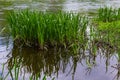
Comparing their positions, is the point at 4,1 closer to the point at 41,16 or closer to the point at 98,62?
the point at 41,16

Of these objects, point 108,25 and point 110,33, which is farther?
point 108,25

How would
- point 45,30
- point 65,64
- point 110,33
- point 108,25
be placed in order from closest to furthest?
point 65,64 → point 45,30 → point 110,33 → point 108,25

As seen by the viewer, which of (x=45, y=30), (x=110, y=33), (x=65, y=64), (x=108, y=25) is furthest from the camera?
(x=108, y=25)

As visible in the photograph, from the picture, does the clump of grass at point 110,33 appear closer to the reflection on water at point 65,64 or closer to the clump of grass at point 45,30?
the reflection on water at point 65,64

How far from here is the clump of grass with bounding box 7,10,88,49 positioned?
6570 mm

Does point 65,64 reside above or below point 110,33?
below

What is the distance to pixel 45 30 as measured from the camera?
658 cm

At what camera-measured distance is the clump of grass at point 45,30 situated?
21.6 ft

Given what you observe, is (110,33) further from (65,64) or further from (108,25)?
(65,64)

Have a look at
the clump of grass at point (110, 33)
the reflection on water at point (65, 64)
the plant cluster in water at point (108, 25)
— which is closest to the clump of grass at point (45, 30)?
the reflection on water at point (65, 64)

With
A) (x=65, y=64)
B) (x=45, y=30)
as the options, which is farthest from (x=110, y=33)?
A: (x=65, y=64)

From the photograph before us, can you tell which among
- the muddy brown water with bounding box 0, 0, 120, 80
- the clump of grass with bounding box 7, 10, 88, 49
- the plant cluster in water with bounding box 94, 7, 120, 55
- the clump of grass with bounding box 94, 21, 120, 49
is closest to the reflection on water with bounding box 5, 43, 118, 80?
the muddy brown water with bounding box 0, 0, 120, 80

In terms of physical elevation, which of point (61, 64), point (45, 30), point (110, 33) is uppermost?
point (45, 30)

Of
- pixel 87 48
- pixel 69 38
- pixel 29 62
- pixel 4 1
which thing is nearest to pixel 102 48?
pixel 87 48
